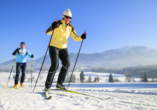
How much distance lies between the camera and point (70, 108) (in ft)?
5.54

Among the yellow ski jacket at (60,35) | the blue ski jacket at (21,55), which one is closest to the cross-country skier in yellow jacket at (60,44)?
the yellow ski jacket at (60,35)

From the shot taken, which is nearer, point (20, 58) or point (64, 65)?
point (64, 65)

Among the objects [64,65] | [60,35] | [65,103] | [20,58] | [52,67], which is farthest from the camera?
[20,58]

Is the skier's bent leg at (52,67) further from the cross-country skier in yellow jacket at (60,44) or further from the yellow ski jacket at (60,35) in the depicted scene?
the yellow ski jacket at (60,35)

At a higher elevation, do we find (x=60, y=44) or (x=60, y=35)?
(x=60, y=35)

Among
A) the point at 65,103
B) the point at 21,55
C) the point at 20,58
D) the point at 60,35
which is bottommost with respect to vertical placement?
the point at 65,103

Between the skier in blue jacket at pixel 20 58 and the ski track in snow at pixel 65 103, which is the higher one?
the skier in blue jacket at pixel 20 58

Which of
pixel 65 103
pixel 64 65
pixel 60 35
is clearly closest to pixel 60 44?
pixel 60 35

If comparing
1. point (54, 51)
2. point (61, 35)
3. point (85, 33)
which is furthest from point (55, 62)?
point (85, 33)

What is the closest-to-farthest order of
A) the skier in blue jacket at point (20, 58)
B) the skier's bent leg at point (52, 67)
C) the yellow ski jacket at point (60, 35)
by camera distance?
1. the skier's bent leg at point (52, 67)
2. the yellow ski jacket at point (60, 35)
3. the skier in blue jacket at point (20, 58)

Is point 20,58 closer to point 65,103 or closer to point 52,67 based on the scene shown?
point 52,67

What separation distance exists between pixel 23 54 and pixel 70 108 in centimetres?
495

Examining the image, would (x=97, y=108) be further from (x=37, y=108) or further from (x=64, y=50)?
(x=64, y=50)

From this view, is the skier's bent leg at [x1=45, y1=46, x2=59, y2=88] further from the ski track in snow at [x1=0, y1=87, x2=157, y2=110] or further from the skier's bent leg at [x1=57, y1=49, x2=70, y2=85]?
the ski track in snow at [x1=0, y1=87, x2=157, y2=110]
